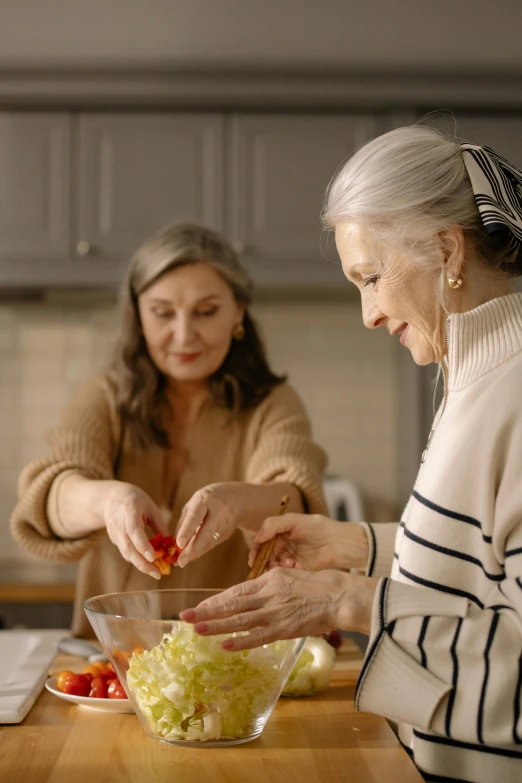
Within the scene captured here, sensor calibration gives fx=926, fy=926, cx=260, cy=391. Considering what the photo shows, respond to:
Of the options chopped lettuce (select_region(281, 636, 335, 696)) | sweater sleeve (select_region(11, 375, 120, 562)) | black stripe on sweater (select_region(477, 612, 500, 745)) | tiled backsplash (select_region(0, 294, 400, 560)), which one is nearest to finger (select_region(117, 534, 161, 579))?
chopped lettuce (select_region(281, 636, 335, 696))

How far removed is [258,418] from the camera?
2.11 meters

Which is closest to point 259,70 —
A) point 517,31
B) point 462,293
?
point 517,31

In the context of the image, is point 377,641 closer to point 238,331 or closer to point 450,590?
point 450,590

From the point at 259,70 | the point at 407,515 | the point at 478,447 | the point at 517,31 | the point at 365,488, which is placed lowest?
the point at 365,488

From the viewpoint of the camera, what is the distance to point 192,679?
1.18 m

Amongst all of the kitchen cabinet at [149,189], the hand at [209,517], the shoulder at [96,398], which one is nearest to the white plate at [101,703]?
the hand at [209,517]

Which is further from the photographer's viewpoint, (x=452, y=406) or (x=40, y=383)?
(x=40, y=383)

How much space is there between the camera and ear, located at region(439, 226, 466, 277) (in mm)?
1217

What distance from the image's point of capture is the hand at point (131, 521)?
1521mm

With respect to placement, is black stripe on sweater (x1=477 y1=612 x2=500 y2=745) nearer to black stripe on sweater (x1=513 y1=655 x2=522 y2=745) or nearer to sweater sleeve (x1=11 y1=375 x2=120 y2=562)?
black stripe on sweater (x1=513 y1=655 x2=522 y2=745)

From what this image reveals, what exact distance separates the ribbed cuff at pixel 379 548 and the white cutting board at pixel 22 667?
56 cm

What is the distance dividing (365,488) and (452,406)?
2438mm

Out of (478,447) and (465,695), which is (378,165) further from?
(465,695)

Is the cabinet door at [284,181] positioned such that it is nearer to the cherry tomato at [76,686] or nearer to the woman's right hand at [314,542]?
the woman's right hand at [314,542]
